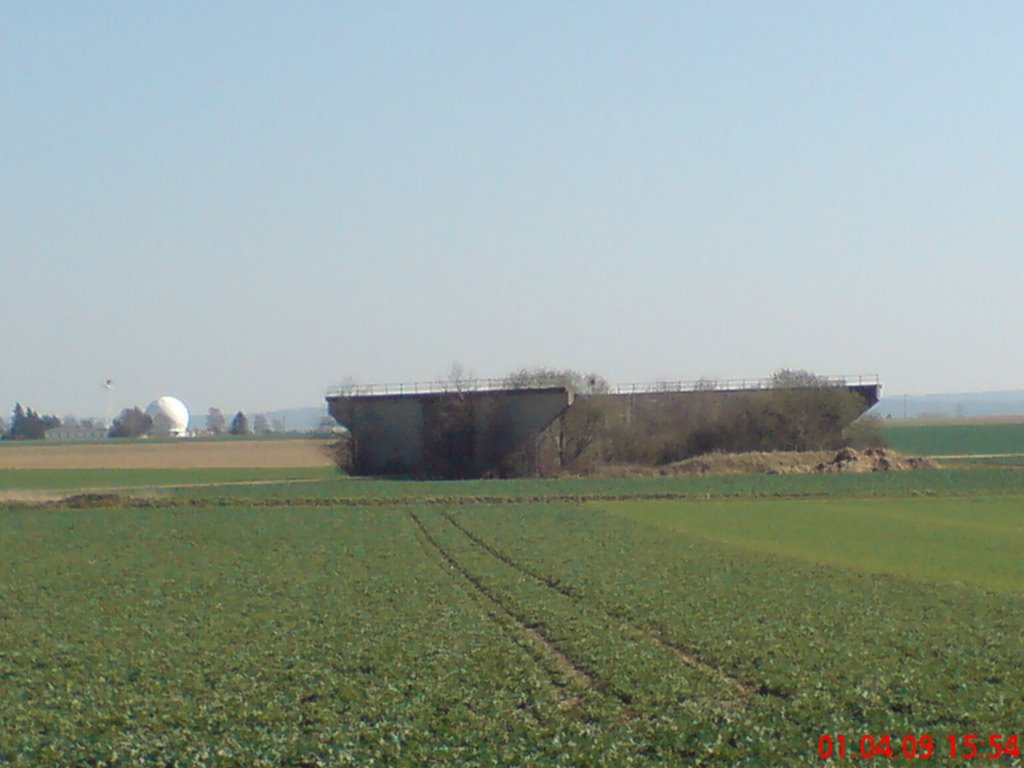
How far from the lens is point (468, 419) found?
78375 millimetres

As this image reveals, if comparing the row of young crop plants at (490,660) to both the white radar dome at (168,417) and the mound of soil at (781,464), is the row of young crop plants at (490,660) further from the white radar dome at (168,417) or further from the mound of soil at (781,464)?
the white radar dome at (168,417)

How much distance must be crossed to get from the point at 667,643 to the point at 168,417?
7222 inches

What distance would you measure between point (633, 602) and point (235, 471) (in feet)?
258

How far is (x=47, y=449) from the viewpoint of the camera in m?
141

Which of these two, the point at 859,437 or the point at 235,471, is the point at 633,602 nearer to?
the point at 859,437

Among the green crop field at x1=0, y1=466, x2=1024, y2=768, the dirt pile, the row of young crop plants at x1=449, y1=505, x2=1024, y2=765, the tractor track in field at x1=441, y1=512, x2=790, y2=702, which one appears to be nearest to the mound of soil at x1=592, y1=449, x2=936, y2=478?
the dirt pile

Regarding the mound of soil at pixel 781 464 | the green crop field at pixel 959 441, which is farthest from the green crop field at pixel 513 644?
the green crop field at pixel 959 441

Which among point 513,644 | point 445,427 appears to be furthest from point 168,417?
point 513,644

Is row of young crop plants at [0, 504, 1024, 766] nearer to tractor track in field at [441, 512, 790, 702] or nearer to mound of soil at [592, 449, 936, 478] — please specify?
tractor track in field at [441, 512, 790, 702]

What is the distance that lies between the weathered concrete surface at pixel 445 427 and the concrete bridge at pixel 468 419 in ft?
0.21

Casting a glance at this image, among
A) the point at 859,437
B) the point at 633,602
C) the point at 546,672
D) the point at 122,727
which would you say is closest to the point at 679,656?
the point at 546,672
